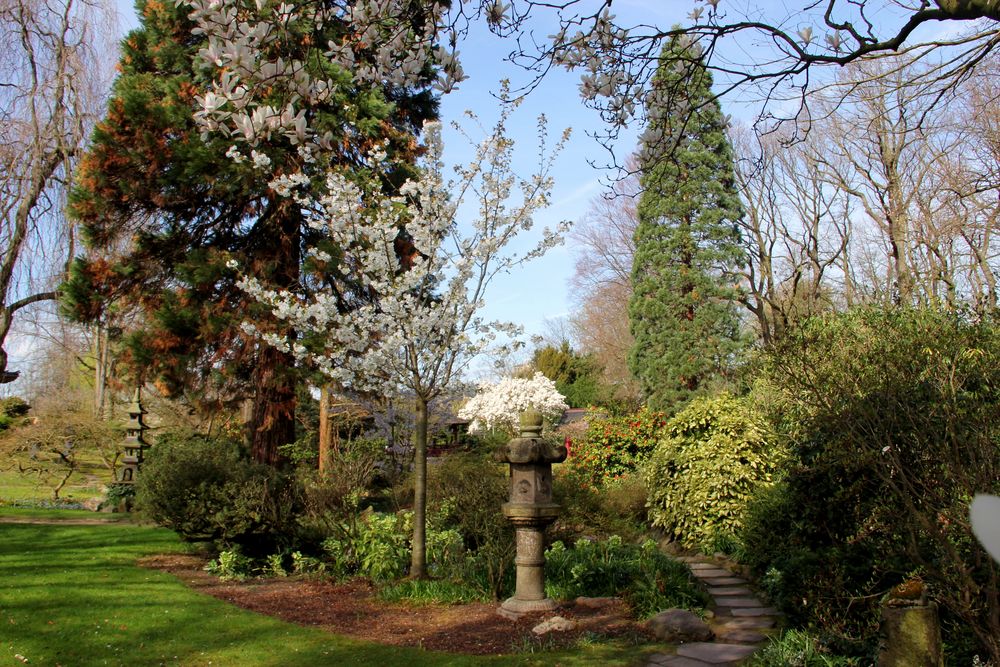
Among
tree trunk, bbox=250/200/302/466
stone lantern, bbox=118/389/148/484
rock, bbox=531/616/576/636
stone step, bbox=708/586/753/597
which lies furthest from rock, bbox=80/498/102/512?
stone step, bbox=708/586/753/597

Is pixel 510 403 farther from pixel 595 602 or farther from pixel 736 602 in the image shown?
pixel 736 602

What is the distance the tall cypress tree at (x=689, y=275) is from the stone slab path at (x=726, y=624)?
8.90m

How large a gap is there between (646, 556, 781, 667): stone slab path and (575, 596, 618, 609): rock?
37.3 inches

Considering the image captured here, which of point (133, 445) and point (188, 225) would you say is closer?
point (188, 225)

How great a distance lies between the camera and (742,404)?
983 centimetres

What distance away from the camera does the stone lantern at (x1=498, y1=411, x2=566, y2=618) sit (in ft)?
21.8

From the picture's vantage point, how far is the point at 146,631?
6039 millimetres

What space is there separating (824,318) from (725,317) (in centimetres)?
905

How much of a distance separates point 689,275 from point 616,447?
575 cm

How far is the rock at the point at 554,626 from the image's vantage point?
19.5ft

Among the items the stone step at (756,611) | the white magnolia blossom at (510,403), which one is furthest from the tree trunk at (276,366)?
the white magnolia blossom at (510,403)

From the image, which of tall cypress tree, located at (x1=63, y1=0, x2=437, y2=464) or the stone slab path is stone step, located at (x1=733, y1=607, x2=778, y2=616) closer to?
the stone slab path

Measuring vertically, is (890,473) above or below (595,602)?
above

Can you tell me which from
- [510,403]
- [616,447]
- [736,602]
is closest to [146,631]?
[736,602]
